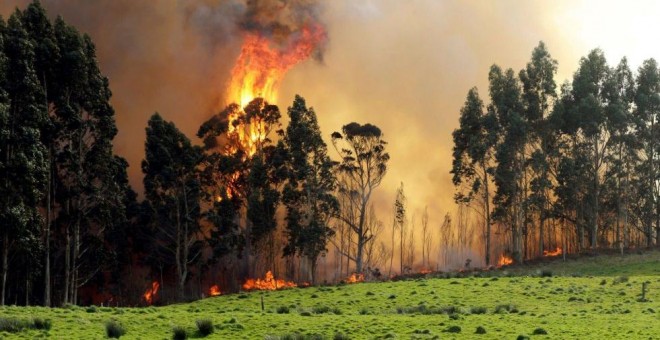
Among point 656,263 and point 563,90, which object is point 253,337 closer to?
point 656,263

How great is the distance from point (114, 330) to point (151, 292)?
196 ft

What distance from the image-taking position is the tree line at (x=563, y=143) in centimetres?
9450

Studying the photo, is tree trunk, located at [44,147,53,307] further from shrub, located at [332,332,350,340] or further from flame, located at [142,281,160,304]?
shrub, located at [332,332,350,340]

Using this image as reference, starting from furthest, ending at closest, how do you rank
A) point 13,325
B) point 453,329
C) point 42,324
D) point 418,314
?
point 418,314 < point 453,329 < point 42,324 < point 13,325

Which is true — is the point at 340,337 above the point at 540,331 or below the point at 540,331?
below

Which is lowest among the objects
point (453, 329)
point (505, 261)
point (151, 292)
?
point (151, 292)

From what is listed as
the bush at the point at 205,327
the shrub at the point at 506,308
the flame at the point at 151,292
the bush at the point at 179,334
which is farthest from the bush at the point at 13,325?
the flame at the point at 151,292

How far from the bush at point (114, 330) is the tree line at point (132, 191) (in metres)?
23.8

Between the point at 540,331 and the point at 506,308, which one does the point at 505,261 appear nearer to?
the point at 506,308

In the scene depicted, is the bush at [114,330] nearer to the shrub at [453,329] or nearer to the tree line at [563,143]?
the shrub at [453,329]

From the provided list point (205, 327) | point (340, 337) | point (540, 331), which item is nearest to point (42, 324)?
point (205, 327)

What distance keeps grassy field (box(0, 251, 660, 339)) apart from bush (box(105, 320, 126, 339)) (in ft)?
0.96

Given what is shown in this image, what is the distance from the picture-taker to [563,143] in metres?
98.8

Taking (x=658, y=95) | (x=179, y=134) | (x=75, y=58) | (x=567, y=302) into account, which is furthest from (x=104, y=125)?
(x=658, y=95)
